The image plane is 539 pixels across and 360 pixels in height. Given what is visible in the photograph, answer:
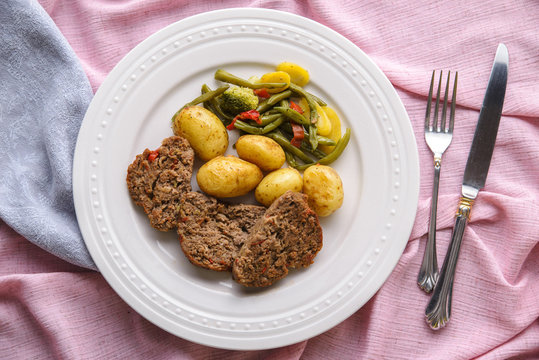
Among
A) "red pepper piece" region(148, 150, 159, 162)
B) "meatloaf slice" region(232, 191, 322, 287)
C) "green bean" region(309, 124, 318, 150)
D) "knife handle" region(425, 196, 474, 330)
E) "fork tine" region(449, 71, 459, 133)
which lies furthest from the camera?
"fork tine" region(449, 71, 459, 133)

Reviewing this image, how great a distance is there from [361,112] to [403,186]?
63 centimetres

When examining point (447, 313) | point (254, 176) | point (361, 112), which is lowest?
point (447, 313)

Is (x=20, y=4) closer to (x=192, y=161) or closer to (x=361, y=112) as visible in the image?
(x=192, y=161)

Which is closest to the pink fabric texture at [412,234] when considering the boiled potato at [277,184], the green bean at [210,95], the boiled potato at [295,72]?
the boiled potato at [295,72]

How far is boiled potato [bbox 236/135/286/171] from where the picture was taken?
10.2ft

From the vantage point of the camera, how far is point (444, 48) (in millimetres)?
3586

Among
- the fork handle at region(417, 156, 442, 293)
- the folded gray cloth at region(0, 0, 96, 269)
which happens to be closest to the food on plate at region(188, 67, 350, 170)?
the fork handle at region(417, 156, 442, 293)

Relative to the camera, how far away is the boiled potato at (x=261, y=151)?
10.2 feet

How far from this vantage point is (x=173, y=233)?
331cm

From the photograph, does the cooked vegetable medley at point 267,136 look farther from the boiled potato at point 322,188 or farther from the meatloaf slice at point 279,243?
the meatloaf slice at point 279,243

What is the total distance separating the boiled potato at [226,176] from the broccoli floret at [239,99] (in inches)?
14.6

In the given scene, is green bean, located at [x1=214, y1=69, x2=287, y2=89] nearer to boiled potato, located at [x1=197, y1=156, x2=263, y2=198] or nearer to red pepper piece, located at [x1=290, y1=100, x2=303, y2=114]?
red pepper piece, located at [x1=290, y1=100, x2=303, y2=114]

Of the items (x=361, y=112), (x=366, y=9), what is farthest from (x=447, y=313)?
(x=366, y=9)

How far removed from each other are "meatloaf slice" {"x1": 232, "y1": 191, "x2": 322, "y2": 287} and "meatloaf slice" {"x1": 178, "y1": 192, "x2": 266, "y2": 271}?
0.08 meters
